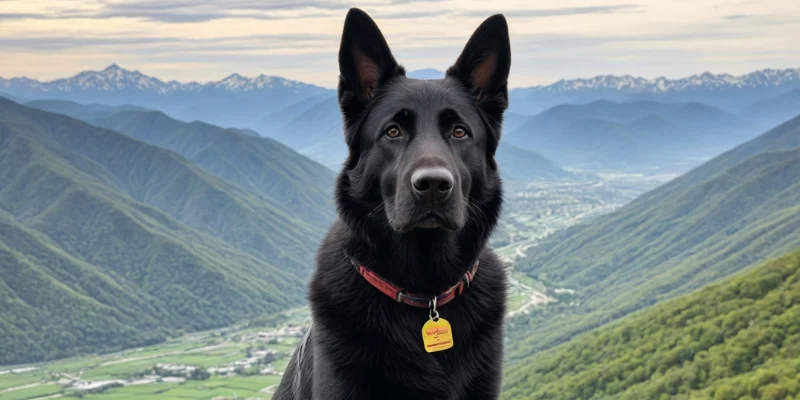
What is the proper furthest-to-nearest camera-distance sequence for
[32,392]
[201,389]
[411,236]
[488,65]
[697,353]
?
[32,392] → [201,389] → [697,353] → [488,65] → [411,236]

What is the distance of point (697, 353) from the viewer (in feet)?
338

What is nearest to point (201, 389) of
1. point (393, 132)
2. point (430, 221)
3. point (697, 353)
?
point (697, 353)

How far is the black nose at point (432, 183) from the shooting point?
245 inches

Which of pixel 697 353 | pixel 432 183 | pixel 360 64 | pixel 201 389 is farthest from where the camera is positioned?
pixel 201 389

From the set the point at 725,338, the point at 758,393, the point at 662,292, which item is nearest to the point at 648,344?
the point at 725,338

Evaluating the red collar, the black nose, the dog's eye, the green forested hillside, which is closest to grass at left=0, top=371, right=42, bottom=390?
the green forested hillside

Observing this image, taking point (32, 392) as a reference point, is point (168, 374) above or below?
below

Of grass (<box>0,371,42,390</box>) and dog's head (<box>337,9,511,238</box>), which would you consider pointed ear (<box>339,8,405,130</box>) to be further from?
grass (<box>0,371,42,390</box>)

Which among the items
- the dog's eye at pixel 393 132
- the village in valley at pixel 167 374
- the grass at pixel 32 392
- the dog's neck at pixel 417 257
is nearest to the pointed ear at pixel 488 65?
the dog's eye at pixel 393 132

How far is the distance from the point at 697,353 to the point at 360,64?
106m

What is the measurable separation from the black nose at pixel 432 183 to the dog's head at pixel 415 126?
15 centimetres

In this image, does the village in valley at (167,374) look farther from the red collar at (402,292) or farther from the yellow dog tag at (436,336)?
the yellow dog tag at (436,336)

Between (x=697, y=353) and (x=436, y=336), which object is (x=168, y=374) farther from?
(x=436, y=336)

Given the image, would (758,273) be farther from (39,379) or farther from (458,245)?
(39,379)
